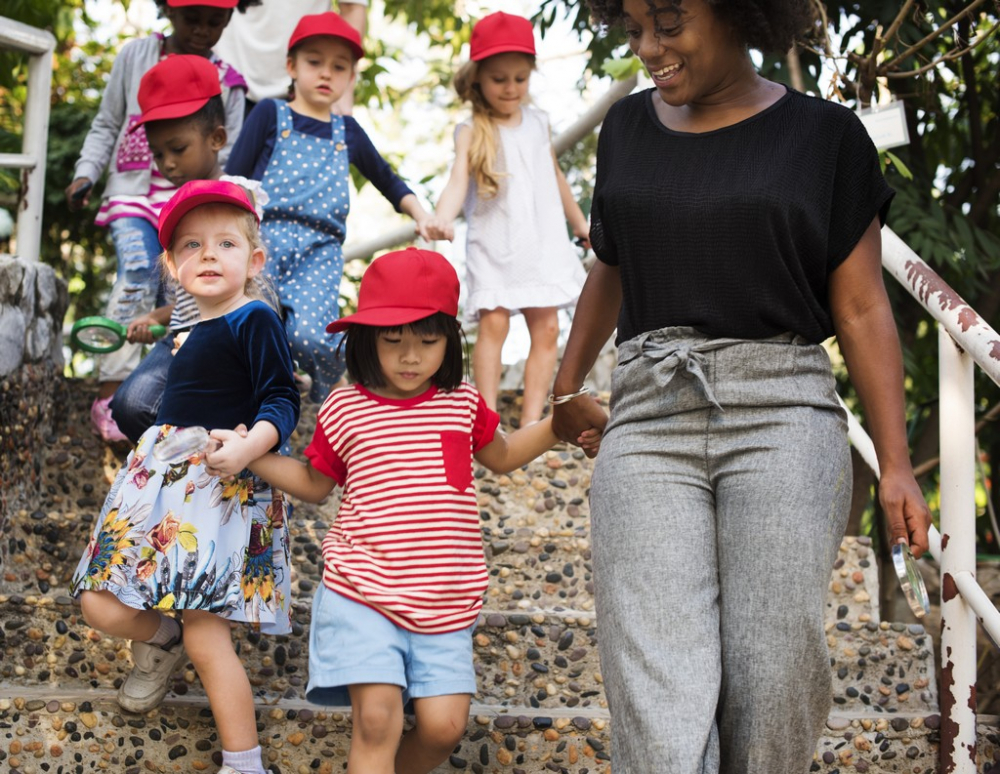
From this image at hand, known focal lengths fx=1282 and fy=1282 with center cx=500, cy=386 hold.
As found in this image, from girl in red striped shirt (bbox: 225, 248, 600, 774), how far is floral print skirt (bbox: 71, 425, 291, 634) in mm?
191

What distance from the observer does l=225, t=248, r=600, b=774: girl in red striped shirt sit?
275cm

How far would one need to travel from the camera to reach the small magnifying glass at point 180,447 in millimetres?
2963

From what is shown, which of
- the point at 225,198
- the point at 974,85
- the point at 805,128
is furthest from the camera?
the point at 974,85

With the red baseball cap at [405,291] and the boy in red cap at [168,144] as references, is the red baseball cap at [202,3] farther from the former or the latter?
the red baseball cap at [405,291]

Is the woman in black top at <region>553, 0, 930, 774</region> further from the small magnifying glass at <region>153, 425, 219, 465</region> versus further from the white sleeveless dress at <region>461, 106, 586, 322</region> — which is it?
the white sleeveless dress at <region>461, 106, 586, 322</region>

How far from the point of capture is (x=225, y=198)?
120 inches

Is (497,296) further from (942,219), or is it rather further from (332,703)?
(332,703)

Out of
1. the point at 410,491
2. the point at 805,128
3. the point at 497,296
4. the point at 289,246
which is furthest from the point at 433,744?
the point at 497,296

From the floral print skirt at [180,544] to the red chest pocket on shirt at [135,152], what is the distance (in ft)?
5.54

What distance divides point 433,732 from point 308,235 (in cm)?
195

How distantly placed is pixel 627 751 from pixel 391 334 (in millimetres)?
1129

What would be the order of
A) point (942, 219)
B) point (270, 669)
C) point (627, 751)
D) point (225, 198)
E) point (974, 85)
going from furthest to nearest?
1. point (974, 85)
2. point (942, 219)
3. point (270, 669)
4. point (225, 198)
5. point (627, 751)

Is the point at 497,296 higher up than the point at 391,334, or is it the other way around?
the point at 497,296

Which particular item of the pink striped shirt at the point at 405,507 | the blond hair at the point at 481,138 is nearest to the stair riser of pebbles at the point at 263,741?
the pink striped shirt at the point at 405,507
